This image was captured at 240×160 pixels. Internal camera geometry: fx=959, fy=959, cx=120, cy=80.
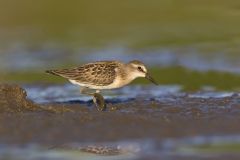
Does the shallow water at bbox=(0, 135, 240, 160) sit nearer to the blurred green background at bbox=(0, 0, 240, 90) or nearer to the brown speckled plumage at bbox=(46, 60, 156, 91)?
the brown speckled plumage at bbox=(46, 60, 156, 91)

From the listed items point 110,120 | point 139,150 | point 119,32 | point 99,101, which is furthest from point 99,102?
point 119,32

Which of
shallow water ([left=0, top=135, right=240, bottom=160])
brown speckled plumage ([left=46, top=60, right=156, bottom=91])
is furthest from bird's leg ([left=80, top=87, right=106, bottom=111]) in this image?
shallow water ([left=0, top=135, right=240, bottom=160])

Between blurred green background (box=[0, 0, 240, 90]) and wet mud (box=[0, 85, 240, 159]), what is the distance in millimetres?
4026

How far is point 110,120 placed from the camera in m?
13.0

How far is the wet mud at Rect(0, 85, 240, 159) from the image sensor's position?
12258 millimetres

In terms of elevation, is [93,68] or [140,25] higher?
[140,25]

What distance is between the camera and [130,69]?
50.8 feet

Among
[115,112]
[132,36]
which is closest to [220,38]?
[132,36]

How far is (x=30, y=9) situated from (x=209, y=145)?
612 inches

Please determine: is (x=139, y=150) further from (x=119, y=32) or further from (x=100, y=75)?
(x=119, y=32)

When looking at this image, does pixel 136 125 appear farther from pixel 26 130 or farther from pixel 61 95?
pixel 61 95

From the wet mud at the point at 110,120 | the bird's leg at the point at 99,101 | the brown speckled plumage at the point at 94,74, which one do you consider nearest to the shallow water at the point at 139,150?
the wet mud at the point at 110,120

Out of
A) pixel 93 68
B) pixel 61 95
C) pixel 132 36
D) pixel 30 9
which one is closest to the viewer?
pixel 93 68

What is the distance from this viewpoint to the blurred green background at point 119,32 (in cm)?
2022
